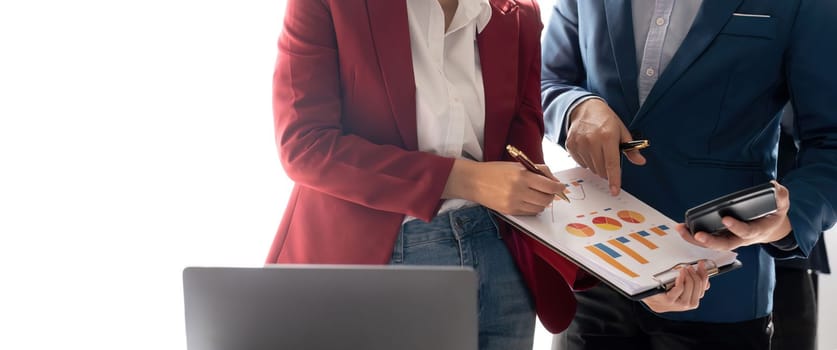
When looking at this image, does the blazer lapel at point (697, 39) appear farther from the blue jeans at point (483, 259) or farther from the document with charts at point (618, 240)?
the blue jeans at point (483, 259)

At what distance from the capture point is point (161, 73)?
74.8 inches

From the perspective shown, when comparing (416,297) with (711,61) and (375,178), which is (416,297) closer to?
(375,178)

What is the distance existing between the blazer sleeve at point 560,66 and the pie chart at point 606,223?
0.95 feet

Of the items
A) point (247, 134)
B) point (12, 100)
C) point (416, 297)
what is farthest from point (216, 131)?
point (416, 297)

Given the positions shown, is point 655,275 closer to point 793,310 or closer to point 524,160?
point 524,160

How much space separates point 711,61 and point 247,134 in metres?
1.15

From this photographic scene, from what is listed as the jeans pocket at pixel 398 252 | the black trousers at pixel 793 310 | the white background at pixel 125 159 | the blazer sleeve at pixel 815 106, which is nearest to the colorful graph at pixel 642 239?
the blazer sleeve at pixel 815 106

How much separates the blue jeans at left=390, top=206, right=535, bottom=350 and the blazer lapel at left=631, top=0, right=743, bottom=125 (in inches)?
15.7

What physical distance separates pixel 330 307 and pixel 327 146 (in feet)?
1.21

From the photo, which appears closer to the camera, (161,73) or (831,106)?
(831,106)

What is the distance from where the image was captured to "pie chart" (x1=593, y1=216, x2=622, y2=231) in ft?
4.17

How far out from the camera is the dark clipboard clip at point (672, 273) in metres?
1.17

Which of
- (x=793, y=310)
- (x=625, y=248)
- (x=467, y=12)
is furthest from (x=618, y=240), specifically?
(x=793, y=310)

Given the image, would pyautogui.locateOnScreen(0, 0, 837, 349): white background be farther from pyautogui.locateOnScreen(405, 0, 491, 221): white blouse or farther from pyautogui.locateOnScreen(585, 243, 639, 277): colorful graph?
pyautogui.locateOnScreen(585, 243, 639, 277): colorful graph
